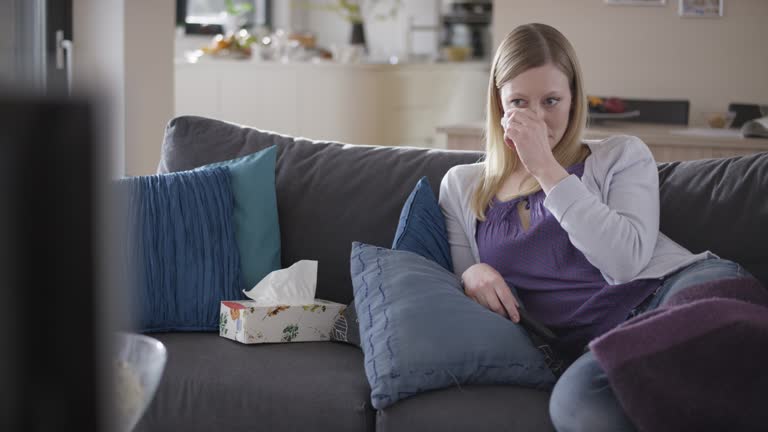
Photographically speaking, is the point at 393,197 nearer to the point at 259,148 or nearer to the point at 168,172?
the point at 259,148

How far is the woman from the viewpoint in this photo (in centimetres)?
180

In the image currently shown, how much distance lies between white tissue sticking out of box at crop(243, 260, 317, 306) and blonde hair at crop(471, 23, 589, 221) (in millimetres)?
395

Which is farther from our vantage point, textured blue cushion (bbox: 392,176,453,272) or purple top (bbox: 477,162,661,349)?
textured blue cushion (bbox: 392,176,453,272)

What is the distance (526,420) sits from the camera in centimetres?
162

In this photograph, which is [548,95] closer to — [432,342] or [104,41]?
[432,342]

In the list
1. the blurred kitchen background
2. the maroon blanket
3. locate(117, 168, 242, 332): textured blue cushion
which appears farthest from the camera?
the blurred kitchen background

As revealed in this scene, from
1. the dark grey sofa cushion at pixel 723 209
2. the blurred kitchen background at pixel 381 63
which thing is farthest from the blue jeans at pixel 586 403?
the blurred kitchen background at pixel 381 63

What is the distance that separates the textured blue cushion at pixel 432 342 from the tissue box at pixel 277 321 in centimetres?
21

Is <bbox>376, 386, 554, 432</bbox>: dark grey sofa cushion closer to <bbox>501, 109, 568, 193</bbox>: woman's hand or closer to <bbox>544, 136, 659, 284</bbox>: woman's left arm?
<bbox>544, 136, 659, 284</bbox>: woman's left arm

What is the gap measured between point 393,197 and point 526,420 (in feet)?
2.52

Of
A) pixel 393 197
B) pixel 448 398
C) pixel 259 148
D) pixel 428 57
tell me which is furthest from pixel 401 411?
pixel 428 57

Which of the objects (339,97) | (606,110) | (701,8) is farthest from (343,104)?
(606,110)

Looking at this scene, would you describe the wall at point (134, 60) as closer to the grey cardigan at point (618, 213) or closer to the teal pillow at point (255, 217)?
the teal pillow at point (255, 217)

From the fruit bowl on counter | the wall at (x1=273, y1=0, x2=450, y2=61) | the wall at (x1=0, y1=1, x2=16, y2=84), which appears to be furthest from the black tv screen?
the wall at (x1=273, y1=0, x2=450, y2=61)
